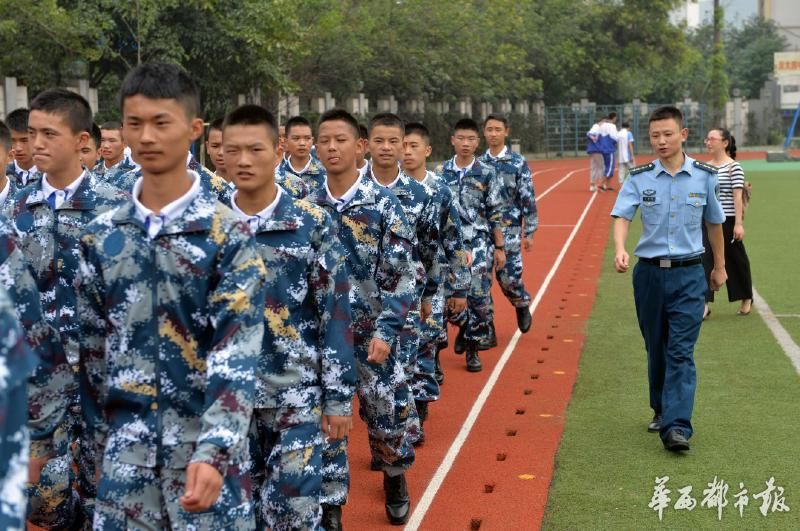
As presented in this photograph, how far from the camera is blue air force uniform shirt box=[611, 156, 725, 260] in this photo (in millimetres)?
7820

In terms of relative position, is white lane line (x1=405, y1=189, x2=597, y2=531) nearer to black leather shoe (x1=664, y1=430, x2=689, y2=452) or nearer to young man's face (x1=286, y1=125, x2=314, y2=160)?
black leather shoe (x1=664, y1=430, x2=689, y2=452)

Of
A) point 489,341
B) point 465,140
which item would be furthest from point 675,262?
point 489,341

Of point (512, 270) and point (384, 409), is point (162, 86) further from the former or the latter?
point (512, 270)

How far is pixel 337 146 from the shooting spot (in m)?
6.34

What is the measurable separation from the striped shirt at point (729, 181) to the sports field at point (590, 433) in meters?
1.17

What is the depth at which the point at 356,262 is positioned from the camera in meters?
6.41

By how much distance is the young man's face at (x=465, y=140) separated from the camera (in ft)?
34.4

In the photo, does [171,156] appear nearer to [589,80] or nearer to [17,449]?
[17,449]

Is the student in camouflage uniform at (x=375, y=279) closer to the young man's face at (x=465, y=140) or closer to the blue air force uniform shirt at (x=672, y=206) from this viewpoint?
the blue air force uniform shirt at (x=672, y=206)

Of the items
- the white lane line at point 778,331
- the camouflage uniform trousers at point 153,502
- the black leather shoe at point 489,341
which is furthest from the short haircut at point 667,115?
the camouflage uniform trousers at point 153,502

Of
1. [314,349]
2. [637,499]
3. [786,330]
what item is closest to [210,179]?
[314,349]

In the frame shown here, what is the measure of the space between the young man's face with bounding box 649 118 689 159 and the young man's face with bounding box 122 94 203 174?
4.63m

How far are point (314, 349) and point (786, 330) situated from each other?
798 centimetres

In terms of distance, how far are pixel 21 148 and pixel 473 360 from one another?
4.01m
